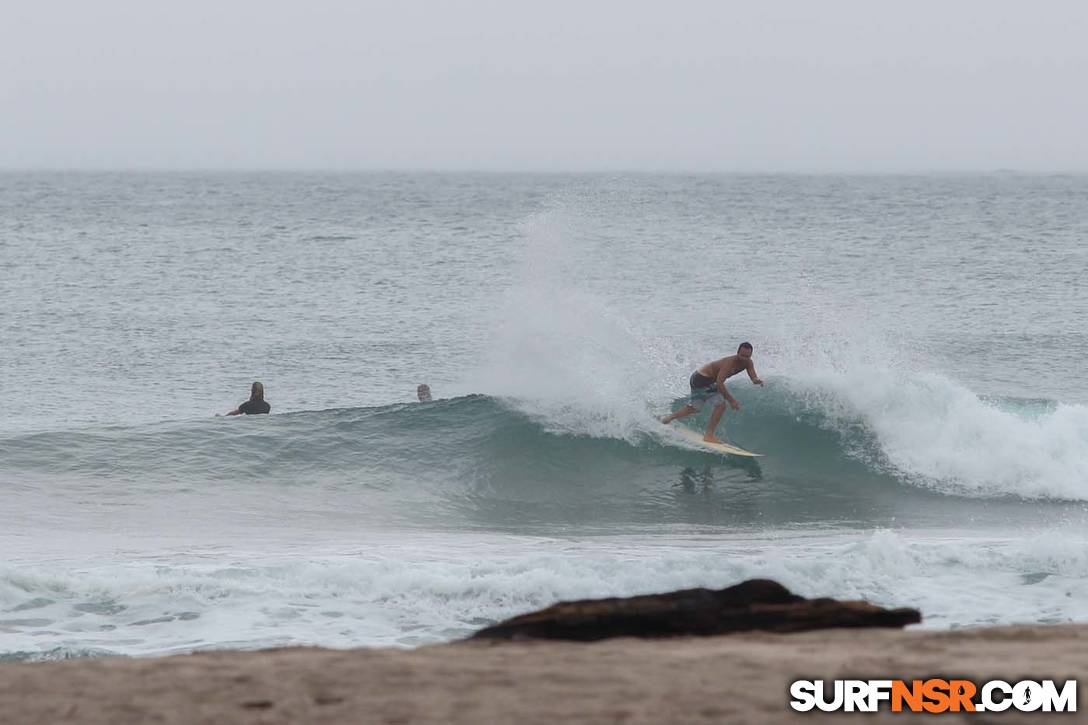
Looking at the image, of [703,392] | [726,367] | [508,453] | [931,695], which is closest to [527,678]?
[931,695]

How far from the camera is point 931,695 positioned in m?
4.79

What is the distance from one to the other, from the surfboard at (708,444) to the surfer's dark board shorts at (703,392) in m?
0.54

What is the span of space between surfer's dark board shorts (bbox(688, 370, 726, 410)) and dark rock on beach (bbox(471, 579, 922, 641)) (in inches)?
358

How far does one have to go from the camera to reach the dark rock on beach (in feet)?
19.7

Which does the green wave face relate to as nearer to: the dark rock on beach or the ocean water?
the ocean water

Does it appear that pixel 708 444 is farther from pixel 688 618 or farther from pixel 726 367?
pixel 688 618

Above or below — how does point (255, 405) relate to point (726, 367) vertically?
below

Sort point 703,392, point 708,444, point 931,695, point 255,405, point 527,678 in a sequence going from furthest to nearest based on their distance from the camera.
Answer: point 255,405 → point 708,444 → point 703,392 → point 527,678 → point 931,695

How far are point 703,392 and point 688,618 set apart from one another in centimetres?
940

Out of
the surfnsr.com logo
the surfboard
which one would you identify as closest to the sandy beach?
the surfnsr.com logo

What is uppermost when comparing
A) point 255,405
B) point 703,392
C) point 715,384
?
point 715,384

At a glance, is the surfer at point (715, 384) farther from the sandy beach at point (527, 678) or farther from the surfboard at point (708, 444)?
the sandy beach at point (527, 678)

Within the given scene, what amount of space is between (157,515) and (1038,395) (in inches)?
601

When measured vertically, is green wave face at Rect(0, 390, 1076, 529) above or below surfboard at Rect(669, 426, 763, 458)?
below
